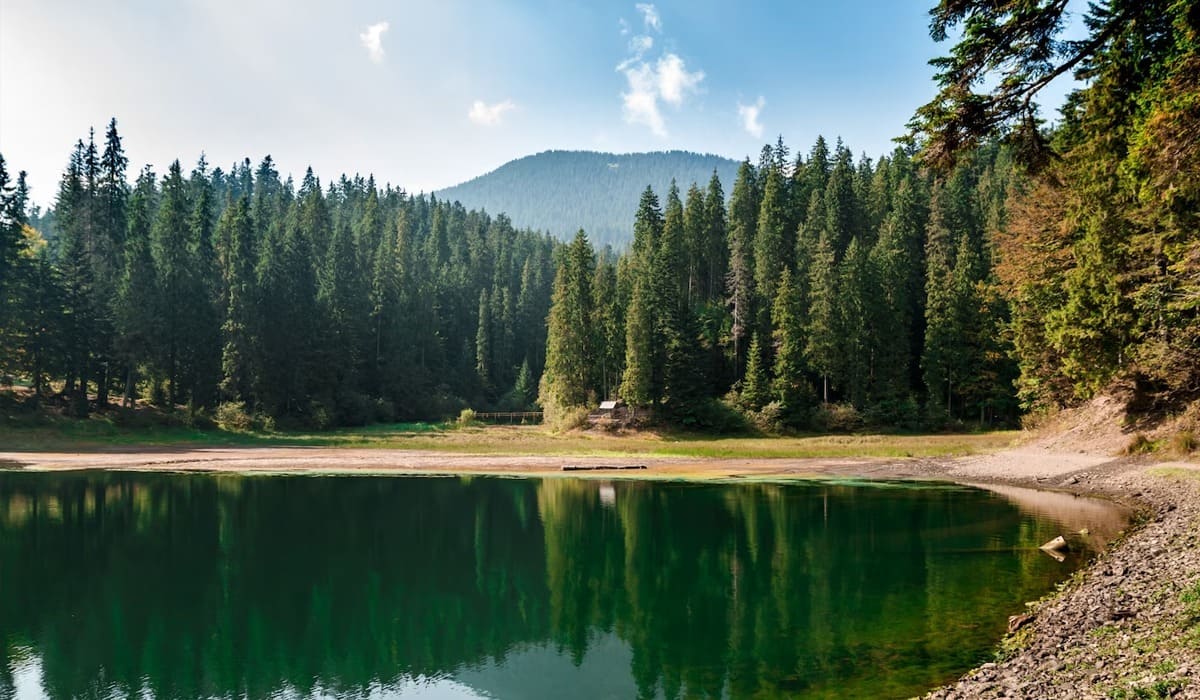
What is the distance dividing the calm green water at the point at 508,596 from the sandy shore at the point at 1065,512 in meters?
1.26

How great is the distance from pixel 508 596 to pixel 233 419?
2256 inches

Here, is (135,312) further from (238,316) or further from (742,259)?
(742,259)

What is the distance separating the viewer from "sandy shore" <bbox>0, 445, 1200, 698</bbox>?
886 centimetres

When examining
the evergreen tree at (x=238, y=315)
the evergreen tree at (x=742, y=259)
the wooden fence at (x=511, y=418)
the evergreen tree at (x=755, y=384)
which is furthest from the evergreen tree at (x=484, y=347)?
the evergreen tree at (x=755, y=384)

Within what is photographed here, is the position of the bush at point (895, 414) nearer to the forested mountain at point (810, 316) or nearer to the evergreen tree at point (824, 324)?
the forested mountain at point (810, 316)

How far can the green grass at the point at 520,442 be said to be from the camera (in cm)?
5047

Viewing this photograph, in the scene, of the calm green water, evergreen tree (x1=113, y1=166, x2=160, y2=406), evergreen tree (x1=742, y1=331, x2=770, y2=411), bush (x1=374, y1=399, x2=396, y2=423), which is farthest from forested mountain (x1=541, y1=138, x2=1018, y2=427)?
evergreen tree (x1=113, y1=166, x2=160, y2=406)

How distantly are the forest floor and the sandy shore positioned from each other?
49mm

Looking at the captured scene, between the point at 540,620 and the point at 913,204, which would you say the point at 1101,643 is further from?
the point at 913,204

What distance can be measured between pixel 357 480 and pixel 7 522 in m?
16.0

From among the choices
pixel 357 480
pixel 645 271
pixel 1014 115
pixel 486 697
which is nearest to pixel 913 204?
pixel 645 271

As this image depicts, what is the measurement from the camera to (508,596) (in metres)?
17.3

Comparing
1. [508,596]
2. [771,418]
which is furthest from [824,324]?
[508,596]

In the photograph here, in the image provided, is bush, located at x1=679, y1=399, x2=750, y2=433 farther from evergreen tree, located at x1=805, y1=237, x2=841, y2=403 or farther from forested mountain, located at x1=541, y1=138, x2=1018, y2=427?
evergreen tree, located at x1=805, y1=237, x2=841, y2=403
